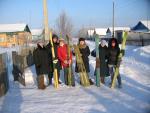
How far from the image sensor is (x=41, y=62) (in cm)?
1063

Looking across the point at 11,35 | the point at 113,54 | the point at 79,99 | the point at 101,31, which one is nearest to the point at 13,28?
the point at 11,35

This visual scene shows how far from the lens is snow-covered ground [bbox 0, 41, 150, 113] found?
7.46 m

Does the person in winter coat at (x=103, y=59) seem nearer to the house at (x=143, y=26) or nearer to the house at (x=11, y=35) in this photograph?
the house at (x=143, y=26)

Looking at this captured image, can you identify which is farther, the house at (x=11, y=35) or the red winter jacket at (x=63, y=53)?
the house at (x=11, y=35)

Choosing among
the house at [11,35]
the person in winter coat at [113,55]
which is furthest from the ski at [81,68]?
the house at [11,35]

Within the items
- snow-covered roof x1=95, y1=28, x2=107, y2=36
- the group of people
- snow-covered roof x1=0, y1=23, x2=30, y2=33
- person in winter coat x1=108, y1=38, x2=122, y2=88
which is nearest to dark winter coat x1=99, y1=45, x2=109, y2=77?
the group of people

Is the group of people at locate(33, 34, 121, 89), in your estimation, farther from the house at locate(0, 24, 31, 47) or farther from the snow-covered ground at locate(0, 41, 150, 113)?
the house at locate(0, 24, 31, 47)

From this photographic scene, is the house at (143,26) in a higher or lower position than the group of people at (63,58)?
higher

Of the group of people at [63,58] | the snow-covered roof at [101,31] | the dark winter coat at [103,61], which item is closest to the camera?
the group of people at [63,58]

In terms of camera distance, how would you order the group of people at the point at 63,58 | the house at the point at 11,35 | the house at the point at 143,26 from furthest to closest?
the house at the point at 11,35, the house at the point at 143,26, the group of people at the point at 63,58

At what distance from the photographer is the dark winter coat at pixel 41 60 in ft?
34.4

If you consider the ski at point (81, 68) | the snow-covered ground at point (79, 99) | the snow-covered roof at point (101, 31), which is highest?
the snow-covered roof at point (101, 31)

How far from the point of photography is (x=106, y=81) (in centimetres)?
1148

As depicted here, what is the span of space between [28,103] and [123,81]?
4199 millimetres
